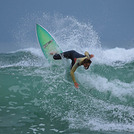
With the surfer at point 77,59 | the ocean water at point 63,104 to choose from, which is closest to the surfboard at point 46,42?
the ocean water at point 63,104

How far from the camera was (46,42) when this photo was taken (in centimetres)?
719

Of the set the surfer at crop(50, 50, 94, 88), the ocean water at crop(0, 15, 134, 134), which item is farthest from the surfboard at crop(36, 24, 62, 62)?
the surfer at crop(50, 50, 94, 88)

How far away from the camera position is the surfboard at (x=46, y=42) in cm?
695

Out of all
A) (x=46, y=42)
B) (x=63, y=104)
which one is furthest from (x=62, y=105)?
(x=46, y=42)

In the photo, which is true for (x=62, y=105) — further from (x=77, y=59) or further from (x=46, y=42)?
(x=46, y=42)

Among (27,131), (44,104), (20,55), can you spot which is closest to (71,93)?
(44,104)

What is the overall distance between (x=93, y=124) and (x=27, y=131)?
3.95ft

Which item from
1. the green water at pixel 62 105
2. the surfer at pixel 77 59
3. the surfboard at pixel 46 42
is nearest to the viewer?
the green water at pixel 62 105

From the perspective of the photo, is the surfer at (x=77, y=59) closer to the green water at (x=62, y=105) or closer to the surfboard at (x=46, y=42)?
the green water at (x=62, y=105)

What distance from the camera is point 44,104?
4.73 metres

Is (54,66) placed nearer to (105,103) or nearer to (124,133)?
(105,103)

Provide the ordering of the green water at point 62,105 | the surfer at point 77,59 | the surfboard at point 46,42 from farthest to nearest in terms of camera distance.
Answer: the surfboard at point 46,42 → the surfer at point 77,59 → the green water at point 62,105

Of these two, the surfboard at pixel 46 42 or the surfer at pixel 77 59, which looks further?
the surfboard at pixel 46 42

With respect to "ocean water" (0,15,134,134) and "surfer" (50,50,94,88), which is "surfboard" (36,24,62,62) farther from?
"surfer" (50,50,94,88)
